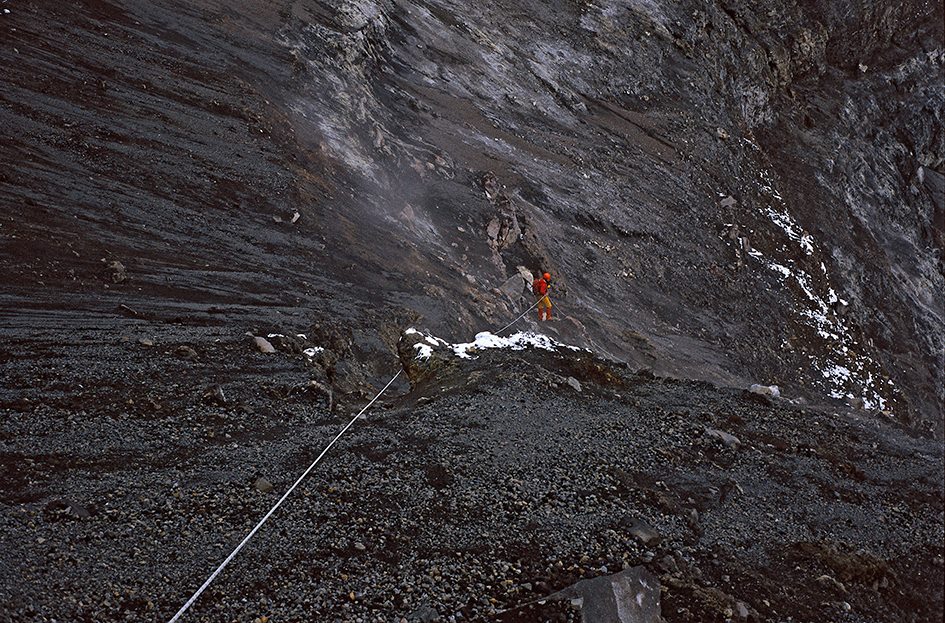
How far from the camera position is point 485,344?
523 inches

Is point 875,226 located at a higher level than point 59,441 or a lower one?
higher

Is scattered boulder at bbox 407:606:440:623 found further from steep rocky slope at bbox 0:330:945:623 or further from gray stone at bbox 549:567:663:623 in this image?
gray stone at bbox 549:567:663:623

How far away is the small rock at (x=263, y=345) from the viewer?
10.4 metres

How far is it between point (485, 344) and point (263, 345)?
4345mm

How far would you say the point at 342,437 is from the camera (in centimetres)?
880

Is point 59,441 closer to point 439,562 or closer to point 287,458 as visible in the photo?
point 287,458

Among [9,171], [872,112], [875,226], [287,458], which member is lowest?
[9,171]

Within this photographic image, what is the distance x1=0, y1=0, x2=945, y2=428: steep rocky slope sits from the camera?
11.9 meters

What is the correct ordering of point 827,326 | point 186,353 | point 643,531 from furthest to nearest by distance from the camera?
point 827,326 < point 186,353 < point 643,531

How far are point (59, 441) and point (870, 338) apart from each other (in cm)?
2450

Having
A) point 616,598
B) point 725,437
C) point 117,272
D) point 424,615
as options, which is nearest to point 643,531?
point 616,598

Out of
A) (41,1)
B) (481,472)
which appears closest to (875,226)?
(481,472)

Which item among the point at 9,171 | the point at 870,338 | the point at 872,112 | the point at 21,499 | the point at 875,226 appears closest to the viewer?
the point at 21,499

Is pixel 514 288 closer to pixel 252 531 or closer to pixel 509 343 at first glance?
pixel 509 343
